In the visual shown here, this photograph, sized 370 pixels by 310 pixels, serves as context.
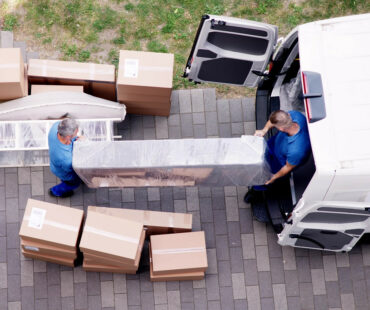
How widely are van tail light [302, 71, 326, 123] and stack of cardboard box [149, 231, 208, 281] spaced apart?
191 centimetres

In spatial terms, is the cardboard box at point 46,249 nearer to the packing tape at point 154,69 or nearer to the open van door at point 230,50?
the packing tape at point 154,69

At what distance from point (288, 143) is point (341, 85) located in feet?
2.58

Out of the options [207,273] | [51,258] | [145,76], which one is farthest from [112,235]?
[145,76]

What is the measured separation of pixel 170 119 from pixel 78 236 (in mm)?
1986

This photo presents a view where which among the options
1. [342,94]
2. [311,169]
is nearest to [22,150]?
[311,169]

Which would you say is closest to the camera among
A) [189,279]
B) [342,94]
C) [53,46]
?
[342,94]

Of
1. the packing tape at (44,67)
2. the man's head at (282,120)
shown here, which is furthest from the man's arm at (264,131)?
the packing tape at (44,67)

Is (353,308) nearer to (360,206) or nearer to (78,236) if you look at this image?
(360,206)

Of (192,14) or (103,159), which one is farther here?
(192,14)

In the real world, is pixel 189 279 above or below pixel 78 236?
below

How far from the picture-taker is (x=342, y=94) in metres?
4.63

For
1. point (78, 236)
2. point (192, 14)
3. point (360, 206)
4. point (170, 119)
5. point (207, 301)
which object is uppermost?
point (192, 14)

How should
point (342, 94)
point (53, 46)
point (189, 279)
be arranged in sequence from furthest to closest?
point (53, 46) < point (189, 279) < point (342, 94)

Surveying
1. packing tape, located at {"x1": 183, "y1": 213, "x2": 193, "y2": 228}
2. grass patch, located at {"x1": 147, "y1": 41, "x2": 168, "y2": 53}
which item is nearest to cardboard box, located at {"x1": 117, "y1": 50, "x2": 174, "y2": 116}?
grass patch, located at {"x1": 147, "y1": 41, "x2": 168, "y2": 53}
